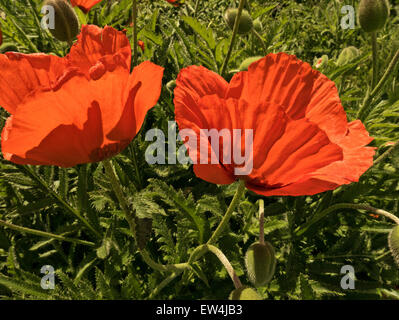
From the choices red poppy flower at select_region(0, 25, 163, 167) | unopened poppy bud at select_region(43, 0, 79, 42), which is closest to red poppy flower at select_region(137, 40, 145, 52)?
unopened poppy bud at select_region(43, 0, 79, 42)

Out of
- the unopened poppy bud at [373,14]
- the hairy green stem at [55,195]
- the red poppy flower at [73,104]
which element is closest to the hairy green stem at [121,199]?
the red poppy flower at [73,104]

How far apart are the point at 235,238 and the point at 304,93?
475 millimetres

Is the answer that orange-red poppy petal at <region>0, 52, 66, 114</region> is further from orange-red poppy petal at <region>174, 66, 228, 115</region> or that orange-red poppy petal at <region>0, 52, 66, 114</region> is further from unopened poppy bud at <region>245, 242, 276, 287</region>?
unopened poppy bud at <region>245, 242, 276, 287</region>

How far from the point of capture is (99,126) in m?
0.54

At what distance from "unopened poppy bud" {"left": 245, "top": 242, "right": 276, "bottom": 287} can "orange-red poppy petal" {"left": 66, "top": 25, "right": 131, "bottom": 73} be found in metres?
0.43

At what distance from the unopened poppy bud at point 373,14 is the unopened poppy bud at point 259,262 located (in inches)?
29.1

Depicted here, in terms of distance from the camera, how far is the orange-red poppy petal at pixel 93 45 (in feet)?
1.96

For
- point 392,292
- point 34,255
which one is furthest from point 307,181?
point 34,255

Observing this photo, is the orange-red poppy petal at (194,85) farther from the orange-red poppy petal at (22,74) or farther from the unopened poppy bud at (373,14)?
the unopened poppy bud at (373,14)

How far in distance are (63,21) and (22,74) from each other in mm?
471

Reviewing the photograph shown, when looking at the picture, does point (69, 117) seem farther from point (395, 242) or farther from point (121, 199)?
point (395, 242)

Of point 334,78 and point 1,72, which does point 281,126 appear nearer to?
point 1,72

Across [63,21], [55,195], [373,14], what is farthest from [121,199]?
[373,14]

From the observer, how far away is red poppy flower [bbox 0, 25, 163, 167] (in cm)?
49
